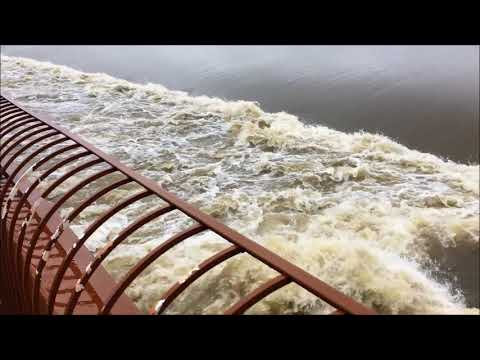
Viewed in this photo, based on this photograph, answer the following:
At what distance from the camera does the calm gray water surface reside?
10648 mm

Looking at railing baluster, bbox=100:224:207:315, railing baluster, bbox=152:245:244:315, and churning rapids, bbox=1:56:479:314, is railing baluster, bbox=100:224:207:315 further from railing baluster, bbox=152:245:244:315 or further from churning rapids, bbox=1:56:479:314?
churning rapids, bbox=1:56:479:314

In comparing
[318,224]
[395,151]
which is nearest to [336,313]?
[318,224]

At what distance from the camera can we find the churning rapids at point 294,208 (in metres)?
5.58

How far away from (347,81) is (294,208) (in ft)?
26.2

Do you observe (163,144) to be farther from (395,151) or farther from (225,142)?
(395,151)

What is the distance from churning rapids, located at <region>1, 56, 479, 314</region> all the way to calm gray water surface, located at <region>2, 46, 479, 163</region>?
3.41ft

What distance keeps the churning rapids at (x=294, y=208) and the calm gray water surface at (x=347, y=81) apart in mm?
1040

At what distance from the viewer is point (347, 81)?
1412cm

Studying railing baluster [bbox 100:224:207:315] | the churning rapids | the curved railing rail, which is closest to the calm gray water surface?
the churning rapids

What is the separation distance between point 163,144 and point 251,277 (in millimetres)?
5713
